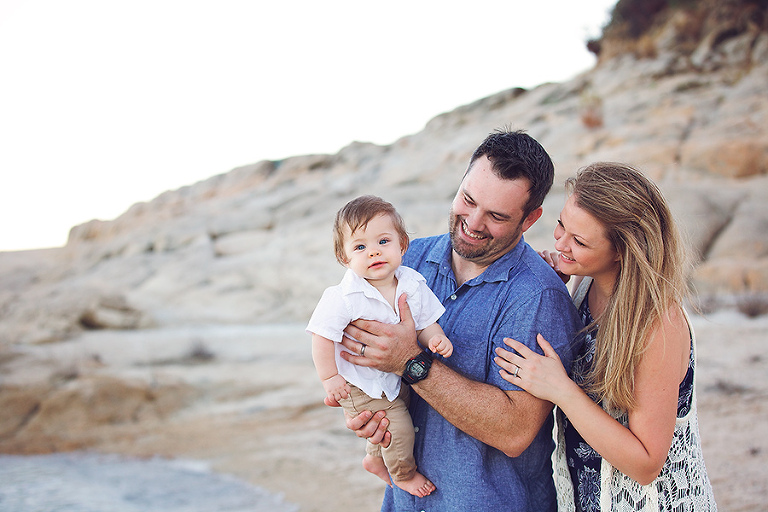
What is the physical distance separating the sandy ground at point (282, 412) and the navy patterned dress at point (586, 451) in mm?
1536

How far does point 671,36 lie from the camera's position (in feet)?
67.2

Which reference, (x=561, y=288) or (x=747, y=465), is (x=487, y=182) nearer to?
(x=561, y=288)

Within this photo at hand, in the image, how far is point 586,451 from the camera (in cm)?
245

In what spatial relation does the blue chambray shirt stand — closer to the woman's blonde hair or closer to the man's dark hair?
the woman's blonde hair

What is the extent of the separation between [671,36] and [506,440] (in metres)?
22.3


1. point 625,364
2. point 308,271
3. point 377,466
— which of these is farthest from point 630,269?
point 308,271

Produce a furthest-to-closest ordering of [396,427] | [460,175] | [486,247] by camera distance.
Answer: [460,175] < [486,247] < [396,427]

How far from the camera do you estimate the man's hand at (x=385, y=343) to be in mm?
2371

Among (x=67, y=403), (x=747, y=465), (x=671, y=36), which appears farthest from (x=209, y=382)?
(x=671, y=36)

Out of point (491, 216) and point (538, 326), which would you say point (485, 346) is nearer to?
point (538, 326)

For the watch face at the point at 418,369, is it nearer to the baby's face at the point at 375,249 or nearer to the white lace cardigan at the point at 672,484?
the baby's face at the point at 375,249

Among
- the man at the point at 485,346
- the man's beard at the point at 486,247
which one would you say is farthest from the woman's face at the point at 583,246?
the man's beard at the point at 486,247

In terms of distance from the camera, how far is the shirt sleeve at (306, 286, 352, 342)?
2.49 metres

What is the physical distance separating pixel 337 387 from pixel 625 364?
117cm
